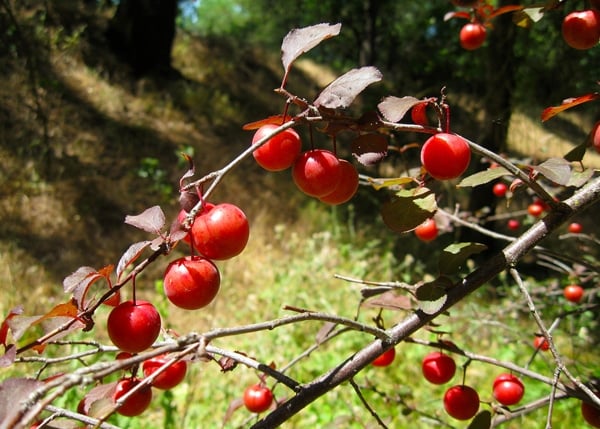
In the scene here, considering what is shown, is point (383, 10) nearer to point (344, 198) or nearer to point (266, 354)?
point (266, 354)

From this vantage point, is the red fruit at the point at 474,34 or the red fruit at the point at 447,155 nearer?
the red fruit at the point at 447,155

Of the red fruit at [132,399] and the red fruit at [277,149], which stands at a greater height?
the red fruit at [277,149]

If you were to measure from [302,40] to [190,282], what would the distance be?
202 mm

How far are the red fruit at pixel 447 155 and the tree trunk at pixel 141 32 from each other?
4231 millimetres

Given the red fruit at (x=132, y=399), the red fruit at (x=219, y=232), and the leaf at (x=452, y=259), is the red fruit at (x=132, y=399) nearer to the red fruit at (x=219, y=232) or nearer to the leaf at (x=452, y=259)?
the red fruit at (x=219, y=232)

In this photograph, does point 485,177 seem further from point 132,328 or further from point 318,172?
point 132,328

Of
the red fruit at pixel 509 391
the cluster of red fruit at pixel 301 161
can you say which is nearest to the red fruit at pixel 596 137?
the cluster of red fruit at pixel 301 161

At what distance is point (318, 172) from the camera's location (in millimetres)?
384

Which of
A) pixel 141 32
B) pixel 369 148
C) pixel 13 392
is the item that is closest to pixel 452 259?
pixel 369 148

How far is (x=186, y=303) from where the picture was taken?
0.37 m

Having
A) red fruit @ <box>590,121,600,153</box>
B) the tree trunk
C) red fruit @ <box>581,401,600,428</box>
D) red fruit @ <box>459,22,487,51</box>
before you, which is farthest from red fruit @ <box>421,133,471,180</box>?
the tree trunk

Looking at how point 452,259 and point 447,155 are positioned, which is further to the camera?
point 452,259

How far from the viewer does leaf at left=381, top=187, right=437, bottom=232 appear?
17.8 inches

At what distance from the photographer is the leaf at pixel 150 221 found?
381mm
